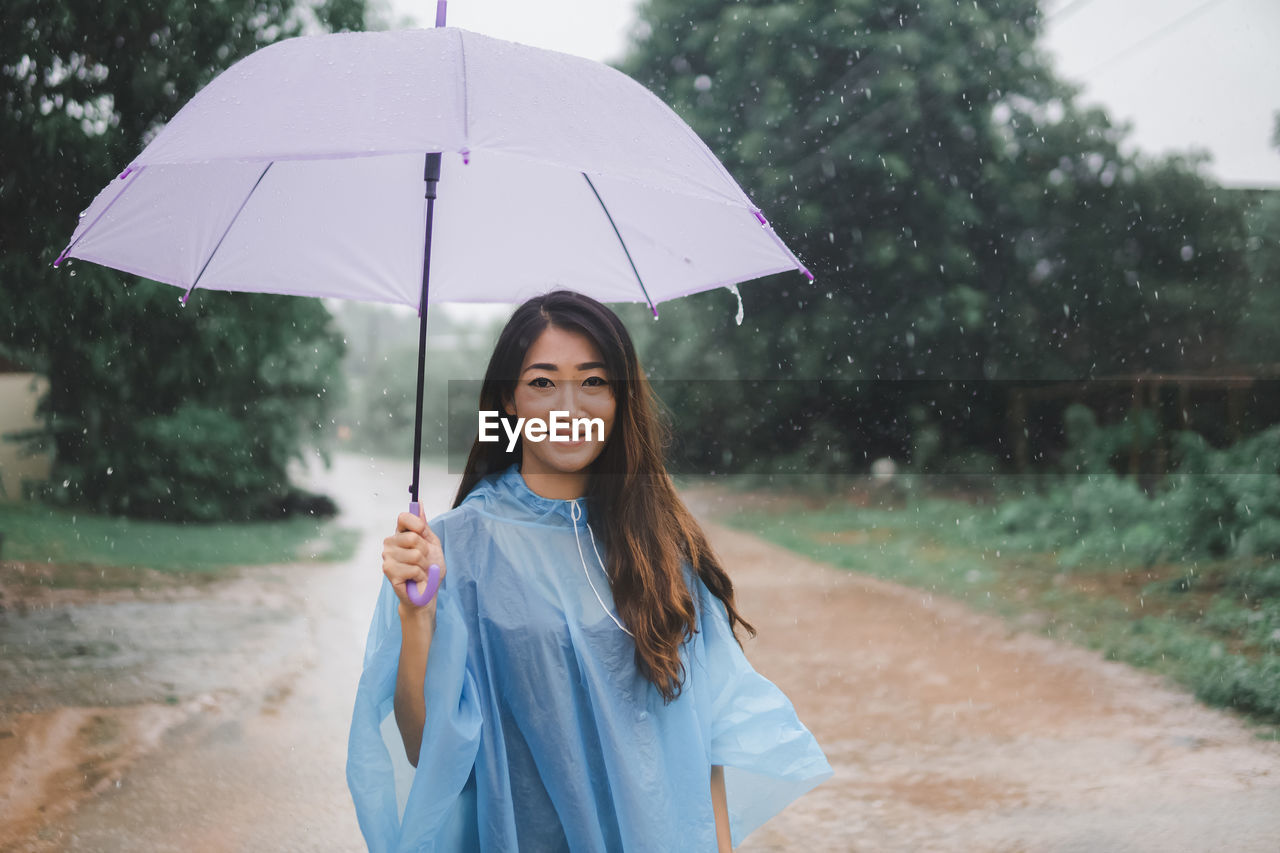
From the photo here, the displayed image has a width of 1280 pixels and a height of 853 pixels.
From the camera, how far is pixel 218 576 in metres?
11.8

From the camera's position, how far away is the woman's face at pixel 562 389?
2.04 m

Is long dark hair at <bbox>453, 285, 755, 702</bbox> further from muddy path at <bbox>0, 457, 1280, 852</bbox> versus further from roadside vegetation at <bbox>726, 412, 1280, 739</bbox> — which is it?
roadside vegetation at <bbox>726, 412, 1280, 739</bbox>

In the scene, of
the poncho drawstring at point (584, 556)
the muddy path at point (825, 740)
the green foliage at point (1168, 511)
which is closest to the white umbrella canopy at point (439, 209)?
the poncho drawstring at point (584, 556)

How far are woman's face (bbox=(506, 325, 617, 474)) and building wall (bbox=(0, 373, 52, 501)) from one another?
12.8 metres

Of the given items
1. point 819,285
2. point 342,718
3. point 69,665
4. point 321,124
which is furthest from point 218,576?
point 321,124

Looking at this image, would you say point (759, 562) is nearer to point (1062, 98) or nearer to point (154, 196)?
point (1062, 98)

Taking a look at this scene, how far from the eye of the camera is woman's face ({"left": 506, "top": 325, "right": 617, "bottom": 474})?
2.04 metres

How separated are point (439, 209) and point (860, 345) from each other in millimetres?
13348

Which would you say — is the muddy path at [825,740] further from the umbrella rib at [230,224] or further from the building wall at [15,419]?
the building wall at [15,419]

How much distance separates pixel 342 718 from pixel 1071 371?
473 inches

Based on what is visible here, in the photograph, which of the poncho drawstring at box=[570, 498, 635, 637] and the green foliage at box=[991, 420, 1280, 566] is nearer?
the poncho drawstring at box=[570, 498, 635, 637]

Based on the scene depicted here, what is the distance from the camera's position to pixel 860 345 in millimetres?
15453

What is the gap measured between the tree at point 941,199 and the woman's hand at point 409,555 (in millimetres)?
12165

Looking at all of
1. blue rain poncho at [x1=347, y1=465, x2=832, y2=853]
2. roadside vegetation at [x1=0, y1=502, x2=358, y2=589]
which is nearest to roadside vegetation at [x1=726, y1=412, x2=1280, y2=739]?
blue rain poncho at [x1=347, y1=465, x2=832, y2=853]
